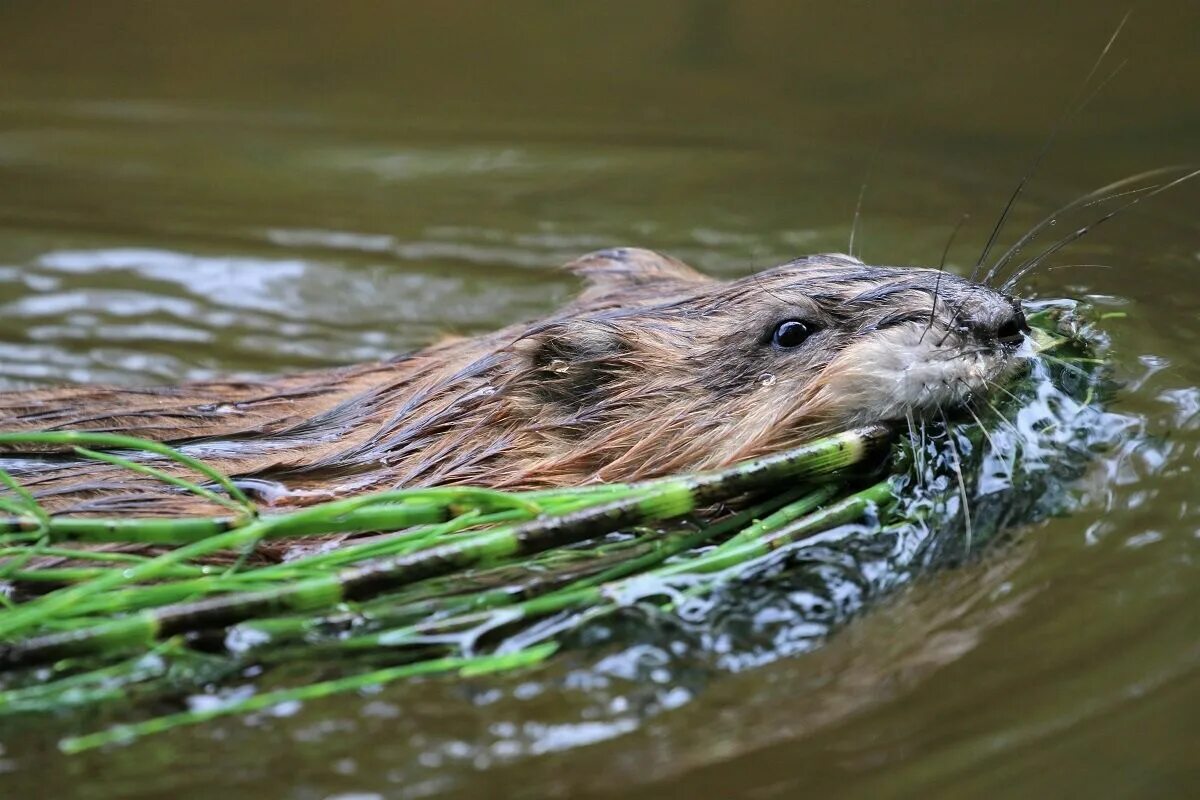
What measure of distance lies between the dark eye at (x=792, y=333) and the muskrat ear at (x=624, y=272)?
676 millimetres

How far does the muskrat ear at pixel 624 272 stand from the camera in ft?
13.1

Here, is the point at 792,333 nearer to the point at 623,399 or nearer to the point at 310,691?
the point at 623,399

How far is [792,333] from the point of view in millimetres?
3320

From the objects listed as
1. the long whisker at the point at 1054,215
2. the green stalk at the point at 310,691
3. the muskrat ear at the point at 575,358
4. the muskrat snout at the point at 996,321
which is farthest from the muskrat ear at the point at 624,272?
the green stalk at the point at 310,691

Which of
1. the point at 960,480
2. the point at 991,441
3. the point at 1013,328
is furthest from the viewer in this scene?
the point at 1013,328

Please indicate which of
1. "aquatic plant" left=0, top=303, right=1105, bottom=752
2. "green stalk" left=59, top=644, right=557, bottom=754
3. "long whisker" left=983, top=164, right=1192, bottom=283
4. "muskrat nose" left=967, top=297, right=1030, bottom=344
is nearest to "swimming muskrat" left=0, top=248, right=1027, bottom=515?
"muskrat nose" left=967, top=297, right=1030, bottom=344

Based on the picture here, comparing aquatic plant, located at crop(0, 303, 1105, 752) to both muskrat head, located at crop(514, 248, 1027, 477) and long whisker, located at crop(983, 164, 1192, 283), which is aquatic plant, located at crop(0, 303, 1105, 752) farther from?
long whisker, located at crop(983, 164, 1192, 283)

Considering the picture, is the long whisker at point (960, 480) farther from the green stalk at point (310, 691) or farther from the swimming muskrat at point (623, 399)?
the green stalk at point (310, 691)

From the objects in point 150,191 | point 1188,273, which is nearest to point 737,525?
point 1188,273

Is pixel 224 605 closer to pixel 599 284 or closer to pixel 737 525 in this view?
pixel 737 525

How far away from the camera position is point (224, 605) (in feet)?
8.53

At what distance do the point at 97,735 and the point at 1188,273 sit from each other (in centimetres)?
352

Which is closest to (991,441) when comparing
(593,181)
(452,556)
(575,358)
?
(575,358)

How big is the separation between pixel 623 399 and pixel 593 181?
2977 mm
